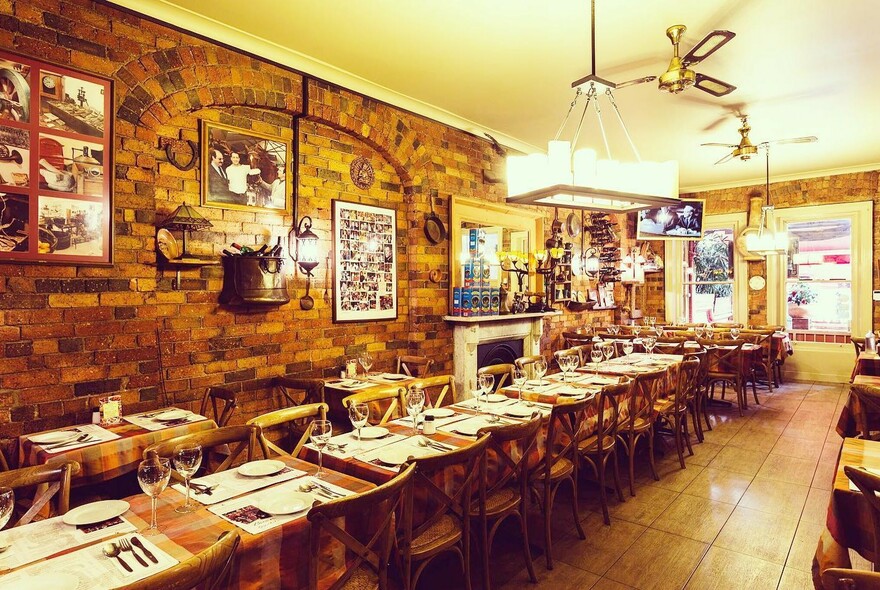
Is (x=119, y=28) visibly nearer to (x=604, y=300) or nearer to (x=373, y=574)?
(x=373, y=574)

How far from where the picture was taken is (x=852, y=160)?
7.02 m

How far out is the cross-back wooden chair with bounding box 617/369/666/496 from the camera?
3459 millimetres

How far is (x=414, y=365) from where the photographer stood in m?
4.72

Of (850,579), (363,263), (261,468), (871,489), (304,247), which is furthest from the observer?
(363,263)

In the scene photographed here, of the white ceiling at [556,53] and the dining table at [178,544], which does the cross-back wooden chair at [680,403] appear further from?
the dining table at [178,544]

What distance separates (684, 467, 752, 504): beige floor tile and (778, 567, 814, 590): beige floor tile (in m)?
0.83

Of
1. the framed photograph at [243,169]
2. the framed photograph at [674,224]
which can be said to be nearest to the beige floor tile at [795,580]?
the framed photograph at [243,169]

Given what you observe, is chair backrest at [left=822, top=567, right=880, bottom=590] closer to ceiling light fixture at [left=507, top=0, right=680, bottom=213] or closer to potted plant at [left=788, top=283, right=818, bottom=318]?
ceiling light fixture at [left=507, top=0, right=680, bottom=213]

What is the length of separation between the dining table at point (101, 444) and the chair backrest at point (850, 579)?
8.44 ft

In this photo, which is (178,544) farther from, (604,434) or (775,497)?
(775,497)

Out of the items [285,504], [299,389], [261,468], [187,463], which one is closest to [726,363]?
[299,389]

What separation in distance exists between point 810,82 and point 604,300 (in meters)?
4.16

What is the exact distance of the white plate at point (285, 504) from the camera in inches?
62.1

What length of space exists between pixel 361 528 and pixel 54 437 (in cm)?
168
